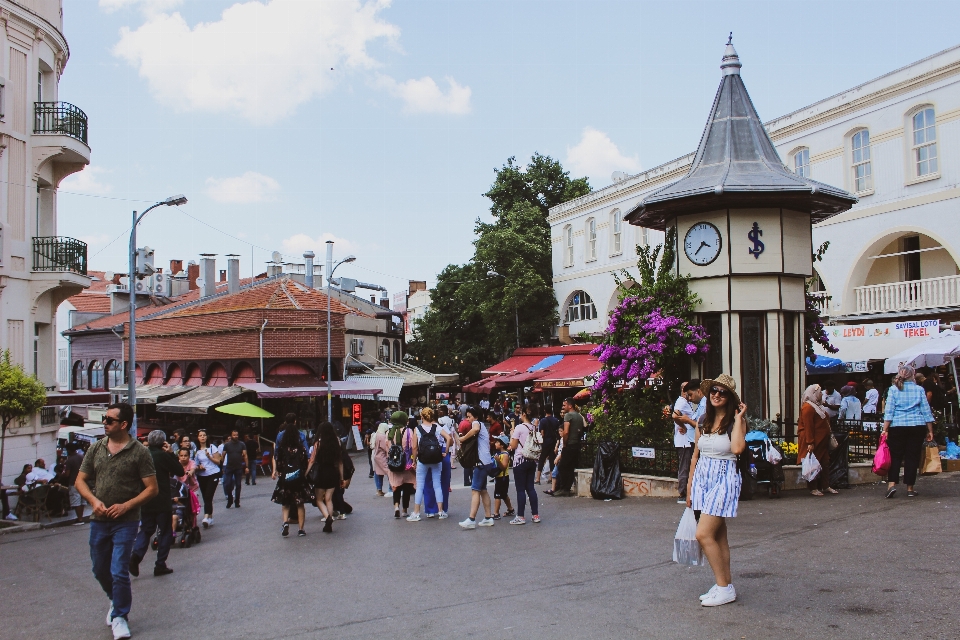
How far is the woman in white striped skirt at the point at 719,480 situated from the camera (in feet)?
20.2

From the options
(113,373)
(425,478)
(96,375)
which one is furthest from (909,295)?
(96,375)

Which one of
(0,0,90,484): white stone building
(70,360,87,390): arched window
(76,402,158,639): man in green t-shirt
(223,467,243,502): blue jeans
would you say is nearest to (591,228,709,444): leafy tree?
(223,467,243,502): blue jeans

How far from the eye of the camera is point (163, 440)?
9773mm

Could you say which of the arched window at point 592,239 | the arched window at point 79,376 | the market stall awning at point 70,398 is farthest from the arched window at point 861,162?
the arched window at point 79,376

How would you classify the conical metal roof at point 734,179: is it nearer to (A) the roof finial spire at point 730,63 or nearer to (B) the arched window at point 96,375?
(A) the roof finial spire at point 730,63

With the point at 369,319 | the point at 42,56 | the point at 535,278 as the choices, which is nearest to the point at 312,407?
the point at 369,319

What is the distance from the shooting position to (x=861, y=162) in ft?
82.3

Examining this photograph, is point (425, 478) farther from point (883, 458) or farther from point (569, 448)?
point (883, 458)

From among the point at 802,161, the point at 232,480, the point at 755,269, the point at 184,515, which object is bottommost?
the point at 232,480

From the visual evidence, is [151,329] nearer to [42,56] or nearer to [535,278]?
[535,278]

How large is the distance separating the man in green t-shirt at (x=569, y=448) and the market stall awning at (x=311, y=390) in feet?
63.3

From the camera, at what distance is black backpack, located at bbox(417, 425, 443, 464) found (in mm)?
11789

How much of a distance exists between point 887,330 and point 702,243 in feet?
36.1

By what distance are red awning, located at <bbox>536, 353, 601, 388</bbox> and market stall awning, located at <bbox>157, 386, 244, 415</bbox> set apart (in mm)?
11568
